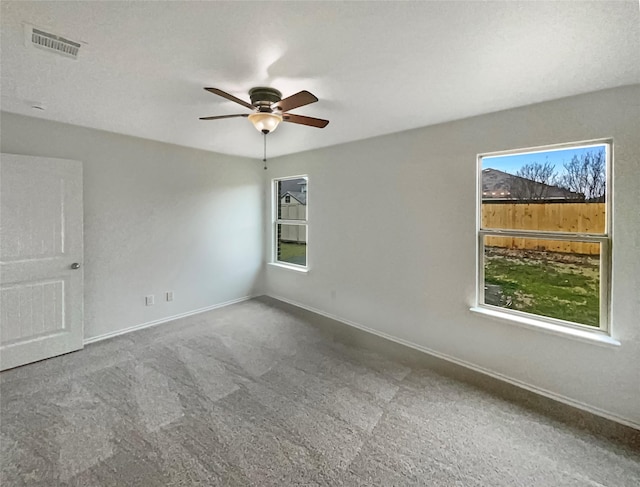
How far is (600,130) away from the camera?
2.14 m

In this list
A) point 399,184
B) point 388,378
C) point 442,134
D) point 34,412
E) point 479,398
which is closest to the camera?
point 34,412

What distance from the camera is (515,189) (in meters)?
2.66

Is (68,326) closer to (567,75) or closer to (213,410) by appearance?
(213,410)

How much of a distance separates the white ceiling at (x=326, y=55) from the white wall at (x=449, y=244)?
0.25 meters

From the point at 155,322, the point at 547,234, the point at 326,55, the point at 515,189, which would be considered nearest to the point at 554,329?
the point at 547,234

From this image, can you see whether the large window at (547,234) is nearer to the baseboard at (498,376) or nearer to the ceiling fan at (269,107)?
the baseboard at (498,376)

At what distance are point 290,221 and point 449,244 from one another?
267cm

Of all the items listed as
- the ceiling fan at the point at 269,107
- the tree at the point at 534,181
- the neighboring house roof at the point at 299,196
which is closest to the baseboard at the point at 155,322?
the neighboring house roof at the point at 299,196

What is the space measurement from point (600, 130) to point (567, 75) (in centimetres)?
56

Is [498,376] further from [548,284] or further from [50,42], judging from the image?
[50,42]

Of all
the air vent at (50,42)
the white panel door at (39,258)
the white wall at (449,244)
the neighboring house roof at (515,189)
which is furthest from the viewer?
the white panel door at (39,258)

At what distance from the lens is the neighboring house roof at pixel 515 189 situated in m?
2.44

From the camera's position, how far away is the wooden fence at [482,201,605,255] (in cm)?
229

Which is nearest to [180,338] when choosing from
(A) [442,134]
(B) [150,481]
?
(B) [150,481]
